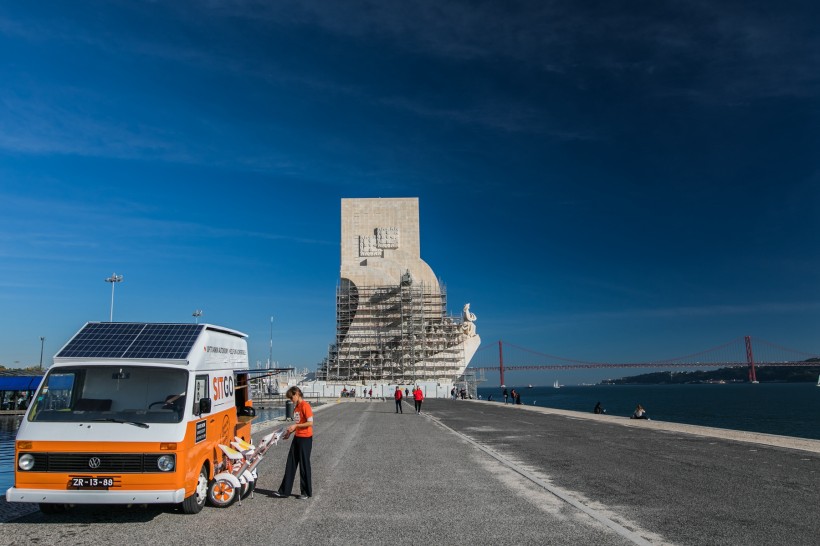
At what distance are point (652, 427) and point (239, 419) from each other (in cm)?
1741

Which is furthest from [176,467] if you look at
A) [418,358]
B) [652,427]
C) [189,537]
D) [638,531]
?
[418,358]

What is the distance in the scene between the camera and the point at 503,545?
655cm

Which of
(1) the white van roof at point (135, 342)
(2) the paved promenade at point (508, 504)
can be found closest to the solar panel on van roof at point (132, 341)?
(1) the white van roof at point (135, 342)

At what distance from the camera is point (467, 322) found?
8344cm

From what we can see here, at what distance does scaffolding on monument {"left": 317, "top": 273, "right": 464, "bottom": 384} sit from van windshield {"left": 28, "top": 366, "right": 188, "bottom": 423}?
6961 centimetres

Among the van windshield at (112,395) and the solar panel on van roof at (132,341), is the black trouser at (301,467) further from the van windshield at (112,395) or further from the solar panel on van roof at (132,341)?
the solar panel on van roof at (132,341)

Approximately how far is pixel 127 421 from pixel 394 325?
7622cm

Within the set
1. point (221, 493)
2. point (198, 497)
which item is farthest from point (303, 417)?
point (198, 497)

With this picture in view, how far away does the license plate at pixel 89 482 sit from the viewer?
7301 millimetres

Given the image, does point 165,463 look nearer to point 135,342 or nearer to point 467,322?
point 135,342

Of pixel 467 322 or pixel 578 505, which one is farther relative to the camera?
pixel 467 322

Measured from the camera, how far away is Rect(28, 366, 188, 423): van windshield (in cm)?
791

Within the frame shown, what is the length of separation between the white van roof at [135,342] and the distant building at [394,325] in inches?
2595

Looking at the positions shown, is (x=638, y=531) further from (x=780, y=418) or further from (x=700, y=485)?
(x=780, y=418)
